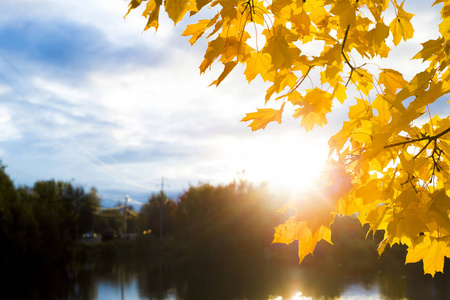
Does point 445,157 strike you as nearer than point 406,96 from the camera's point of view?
No

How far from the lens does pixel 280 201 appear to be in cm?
2470

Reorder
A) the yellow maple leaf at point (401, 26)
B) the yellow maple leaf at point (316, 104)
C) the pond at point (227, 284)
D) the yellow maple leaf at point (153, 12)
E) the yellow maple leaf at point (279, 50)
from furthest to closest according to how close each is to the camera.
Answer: the pond at point (227, 284), the yellow maple leaf at point (401, 26), the yellow maple leaf at point (316, 104), the yellow maple leaf at point (279, 50), the yellow maple leaf at point (153, 12)

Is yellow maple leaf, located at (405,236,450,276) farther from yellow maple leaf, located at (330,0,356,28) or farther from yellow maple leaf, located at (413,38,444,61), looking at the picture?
yellow maple leaf, located at (330,0,356,28)

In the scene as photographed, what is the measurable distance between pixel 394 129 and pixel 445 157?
0.24m

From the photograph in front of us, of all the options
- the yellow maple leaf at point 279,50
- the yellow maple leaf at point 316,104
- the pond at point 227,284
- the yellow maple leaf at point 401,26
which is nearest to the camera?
the yellow maple leaf at point 279,50

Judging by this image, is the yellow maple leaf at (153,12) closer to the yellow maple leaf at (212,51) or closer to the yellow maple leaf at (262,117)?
the yellow maple leaf at (212,51)

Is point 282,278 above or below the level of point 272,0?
below

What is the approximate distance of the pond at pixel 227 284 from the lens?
15.0m

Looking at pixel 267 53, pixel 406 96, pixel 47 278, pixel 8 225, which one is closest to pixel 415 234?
pixel 406 96

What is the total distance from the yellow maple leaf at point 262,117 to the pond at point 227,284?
14093mm

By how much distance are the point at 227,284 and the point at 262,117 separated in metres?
17.5

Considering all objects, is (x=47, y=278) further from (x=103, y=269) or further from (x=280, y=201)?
(x=280, y=201)

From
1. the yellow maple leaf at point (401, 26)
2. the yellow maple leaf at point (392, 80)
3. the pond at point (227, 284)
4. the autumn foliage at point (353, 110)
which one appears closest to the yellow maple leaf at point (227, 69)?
the autumn foliage at point (353, 110)

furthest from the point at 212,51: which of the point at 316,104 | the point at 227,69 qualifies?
the point at 316,104
